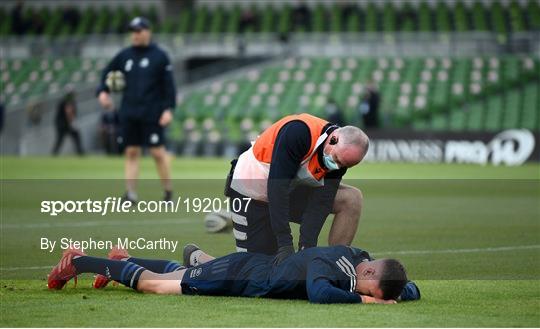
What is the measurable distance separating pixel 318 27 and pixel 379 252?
117ft

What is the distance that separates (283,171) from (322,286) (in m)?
0.93

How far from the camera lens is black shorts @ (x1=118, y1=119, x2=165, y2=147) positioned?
16453 millimetres

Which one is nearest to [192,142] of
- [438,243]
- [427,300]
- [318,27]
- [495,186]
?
[318,27]

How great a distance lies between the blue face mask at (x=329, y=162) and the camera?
8.39 m

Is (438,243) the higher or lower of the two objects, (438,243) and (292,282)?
the lower

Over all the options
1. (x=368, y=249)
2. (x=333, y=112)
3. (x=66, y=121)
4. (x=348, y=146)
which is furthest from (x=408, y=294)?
(x=66, y=121)

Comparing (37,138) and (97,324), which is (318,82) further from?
(97,324)

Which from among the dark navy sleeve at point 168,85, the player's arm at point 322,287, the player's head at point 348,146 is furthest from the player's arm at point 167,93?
the player's arm at point 322,287

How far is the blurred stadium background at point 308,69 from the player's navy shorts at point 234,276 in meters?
25.4

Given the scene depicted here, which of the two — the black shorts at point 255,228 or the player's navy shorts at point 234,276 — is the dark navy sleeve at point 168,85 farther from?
the player's navy shorts at point 234,276

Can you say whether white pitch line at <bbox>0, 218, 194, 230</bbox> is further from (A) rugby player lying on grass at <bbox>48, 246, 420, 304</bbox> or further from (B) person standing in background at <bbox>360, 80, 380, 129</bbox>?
(B) person standing in background at <bbox>360, 80, 380, 129</bbox>

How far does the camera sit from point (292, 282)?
26.5 feet

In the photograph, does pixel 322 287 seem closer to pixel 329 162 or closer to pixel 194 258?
pixel 329 162

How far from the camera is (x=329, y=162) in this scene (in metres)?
8.41
